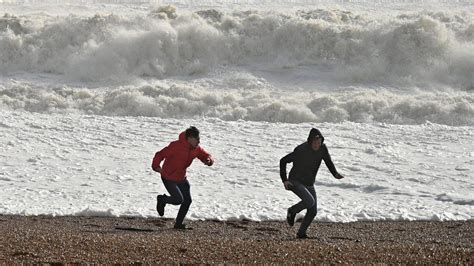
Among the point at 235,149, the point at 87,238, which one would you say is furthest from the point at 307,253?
the point at 235,149

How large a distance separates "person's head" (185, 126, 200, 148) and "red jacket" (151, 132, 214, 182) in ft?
0.25

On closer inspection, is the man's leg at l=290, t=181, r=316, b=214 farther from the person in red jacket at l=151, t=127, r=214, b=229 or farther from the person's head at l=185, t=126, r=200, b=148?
the person's head at l=185, t=126, r=200, b=148

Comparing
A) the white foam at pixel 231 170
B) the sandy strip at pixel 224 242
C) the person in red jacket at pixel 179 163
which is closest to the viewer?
the sandy strip at pixel 224 242

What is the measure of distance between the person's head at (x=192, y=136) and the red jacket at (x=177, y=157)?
7 cm

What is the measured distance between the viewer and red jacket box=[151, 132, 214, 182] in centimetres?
1207

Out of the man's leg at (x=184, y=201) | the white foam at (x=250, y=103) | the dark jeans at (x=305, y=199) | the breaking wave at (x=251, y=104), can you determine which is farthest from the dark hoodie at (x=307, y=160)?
the breaking wave at (x=251, y=104)

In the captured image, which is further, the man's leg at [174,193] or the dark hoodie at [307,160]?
the man's leg at [174,193]

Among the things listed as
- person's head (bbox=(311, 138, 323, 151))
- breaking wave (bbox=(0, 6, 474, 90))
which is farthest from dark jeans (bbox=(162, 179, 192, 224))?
breaking wave (bbox=(0, 6, 474, 90))

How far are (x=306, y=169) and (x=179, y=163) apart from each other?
1814mm

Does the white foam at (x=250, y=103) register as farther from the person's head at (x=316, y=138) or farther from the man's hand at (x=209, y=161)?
the person's head at (x=316, y=138)

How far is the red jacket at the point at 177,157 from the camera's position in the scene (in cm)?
1207

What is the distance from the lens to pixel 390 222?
539 inches

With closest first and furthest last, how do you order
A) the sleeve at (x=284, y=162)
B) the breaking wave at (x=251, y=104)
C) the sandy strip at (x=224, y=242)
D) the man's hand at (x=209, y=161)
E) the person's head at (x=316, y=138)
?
the sandy strip at (x=224, y=242)
the person's head at (x=316, y=138)
the sleeve at (x=284, y=162)
the man's hand at (x=209, y=161)
the breaking wave at (x=251, y=104)

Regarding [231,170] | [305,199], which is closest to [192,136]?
[305,199]
